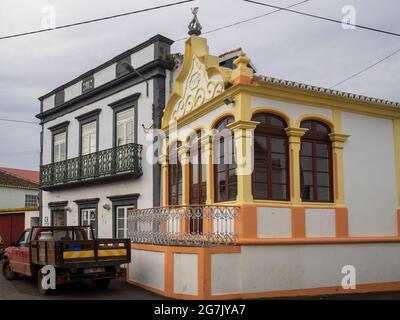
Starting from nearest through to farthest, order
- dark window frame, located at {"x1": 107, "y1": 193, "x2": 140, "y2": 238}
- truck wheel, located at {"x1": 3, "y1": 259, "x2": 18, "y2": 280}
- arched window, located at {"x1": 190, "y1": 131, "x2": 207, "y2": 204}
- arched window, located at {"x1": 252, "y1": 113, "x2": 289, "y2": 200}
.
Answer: arched window, located at {"x1": 252, "y1": 113, "x2": 289, "y2": 200}
arched window, located at {"x1": 190, "y1": 131, "x2": 207, "y2": 204}
truck wheel, located at {"x1": 3, "y1": 259, "x2": 18, "y2": 280}
dark window frame, located at {"x1": 107, "y1": 193, "x2": 140, "y2": 238}

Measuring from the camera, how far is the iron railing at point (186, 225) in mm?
11375

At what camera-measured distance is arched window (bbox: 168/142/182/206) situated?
15156mm

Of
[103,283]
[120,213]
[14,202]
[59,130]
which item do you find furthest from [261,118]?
[14,202]

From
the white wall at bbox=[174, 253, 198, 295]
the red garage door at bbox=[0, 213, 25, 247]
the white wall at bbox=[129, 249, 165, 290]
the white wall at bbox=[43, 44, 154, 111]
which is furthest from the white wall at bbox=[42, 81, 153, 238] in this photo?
the white wall at bbox=[174, 253, 198, 295]

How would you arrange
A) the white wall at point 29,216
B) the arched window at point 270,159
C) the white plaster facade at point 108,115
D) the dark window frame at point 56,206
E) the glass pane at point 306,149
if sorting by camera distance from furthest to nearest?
Result: the white wall at point 29,216 → the dark window frame at point 56,206 → the white plaster facade at point 108,115 → the glass pane at point 306,149 → the arched window at point 270,159

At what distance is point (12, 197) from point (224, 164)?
26210 mm

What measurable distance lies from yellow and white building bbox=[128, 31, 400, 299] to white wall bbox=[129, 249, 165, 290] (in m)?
0.03

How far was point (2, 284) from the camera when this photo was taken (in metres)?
14.1

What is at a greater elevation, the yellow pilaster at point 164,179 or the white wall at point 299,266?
the yellow pilaster at point 164,179

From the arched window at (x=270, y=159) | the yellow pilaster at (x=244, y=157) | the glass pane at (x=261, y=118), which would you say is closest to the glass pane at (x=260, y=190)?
the arched window at (x=270, y=159)

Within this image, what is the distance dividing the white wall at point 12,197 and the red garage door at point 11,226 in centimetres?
674

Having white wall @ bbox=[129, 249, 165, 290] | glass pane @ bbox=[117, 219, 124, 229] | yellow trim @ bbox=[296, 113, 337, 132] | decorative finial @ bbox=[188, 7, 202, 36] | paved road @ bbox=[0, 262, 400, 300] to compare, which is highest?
decorative finial @ bbox=[188, 7, 202, 36]

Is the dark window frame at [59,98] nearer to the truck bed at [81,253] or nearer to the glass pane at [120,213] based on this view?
the glass pane at [120,213]

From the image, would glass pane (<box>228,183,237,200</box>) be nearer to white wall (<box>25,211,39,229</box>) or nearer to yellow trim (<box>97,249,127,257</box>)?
yellow trim (<box>97,249,127,257</box>)
